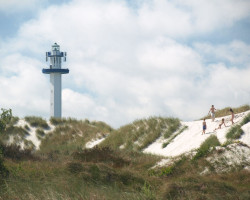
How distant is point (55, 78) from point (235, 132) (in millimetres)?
28207

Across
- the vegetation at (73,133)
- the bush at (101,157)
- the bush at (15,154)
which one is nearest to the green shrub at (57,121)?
the vegetation at (73,133)

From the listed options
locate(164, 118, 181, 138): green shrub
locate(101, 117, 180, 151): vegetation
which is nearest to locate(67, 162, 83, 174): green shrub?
locate(101, 117, 180, 151): vegetation

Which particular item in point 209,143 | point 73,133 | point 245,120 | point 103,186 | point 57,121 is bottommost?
point 103,186

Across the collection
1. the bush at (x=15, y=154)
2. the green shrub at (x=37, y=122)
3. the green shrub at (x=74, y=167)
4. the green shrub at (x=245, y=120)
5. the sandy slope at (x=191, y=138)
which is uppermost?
the green shrub at (x=37, y=122)

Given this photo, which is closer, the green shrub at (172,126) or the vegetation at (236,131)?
the vegetation at (236,131)

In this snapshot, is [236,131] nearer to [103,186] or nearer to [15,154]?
[15,154]

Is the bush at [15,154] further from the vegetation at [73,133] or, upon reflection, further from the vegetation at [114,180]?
the vegetation at [73,133]

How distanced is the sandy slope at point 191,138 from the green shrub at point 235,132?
258mm

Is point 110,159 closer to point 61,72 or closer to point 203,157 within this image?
point 203,157

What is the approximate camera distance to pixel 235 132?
24391mm

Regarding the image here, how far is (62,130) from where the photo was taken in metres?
38.9

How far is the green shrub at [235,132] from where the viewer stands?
2378 cm

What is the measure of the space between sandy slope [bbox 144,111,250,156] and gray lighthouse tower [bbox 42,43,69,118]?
2043 cm

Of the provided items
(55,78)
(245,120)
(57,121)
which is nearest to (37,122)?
(57,121)
